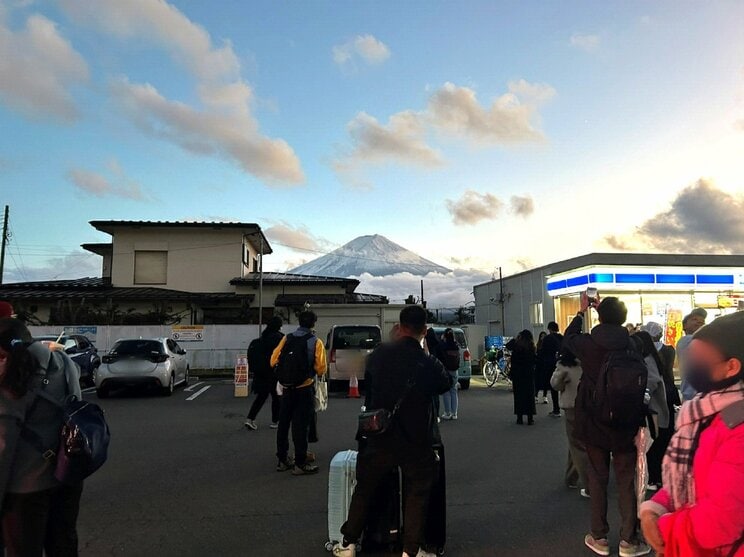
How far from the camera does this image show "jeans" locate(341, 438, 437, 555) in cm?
360

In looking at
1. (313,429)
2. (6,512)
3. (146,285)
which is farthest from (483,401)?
(146,285)

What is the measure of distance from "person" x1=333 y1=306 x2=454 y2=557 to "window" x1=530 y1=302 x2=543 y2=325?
2384cm

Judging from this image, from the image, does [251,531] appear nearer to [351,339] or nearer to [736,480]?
[736,480]

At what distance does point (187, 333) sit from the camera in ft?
75.7

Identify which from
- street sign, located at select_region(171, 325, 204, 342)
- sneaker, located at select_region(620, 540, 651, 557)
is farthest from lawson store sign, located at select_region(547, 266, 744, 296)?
sneaker, located at select_region(620, 540, 651, 557)

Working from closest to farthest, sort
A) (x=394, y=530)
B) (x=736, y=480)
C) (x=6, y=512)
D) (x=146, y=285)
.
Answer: (x=736, y=480) < (x=6, y=512) < (x=394, y=530) < (x=146, y=285)

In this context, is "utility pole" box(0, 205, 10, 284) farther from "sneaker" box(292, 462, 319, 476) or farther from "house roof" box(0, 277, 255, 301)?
"sneaker" box(292, 462, 319, 476)

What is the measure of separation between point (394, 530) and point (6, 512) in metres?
2.43

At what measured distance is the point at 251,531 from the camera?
15.0 ft

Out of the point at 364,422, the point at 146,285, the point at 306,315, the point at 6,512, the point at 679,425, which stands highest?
the point at 146,285

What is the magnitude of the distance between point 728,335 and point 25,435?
315 cm

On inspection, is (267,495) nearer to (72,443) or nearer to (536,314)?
(72,443)

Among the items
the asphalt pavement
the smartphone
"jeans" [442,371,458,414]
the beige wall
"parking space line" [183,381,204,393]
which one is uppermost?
the beige wall

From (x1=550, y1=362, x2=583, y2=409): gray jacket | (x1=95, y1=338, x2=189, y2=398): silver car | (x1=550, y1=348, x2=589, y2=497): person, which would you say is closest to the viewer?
(x1=550, y1=348, x2=589, y2=497): person
